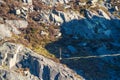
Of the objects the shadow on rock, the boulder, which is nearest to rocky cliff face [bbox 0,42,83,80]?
the shadow on rock

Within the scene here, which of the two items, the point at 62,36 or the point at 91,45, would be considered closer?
the point at 91,45

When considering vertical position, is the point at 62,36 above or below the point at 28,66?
below

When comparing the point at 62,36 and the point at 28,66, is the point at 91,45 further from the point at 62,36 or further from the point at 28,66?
the point at 28,66

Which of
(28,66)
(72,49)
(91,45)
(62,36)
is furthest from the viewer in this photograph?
(62,36)

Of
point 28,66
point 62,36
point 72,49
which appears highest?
point 28,66

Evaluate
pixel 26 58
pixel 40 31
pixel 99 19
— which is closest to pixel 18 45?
pixel 26 58

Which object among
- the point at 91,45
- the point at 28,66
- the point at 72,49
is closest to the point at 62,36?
the point at 72,49

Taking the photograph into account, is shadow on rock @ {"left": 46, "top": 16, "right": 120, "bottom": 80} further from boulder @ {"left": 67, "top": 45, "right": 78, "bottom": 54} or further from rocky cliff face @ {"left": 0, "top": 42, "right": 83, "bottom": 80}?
rocky cliff face @ {"left": 0, "top": 42, "right": 83, "bottom": 80}

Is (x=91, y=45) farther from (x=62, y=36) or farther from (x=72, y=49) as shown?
(x=62, y=36)

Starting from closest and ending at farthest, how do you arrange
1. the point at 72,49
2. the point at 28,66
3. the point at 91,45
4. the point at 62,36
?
1. the point at 28,66
2. the point at 72,49
3. the point at 91,45
4. the point at 62,36

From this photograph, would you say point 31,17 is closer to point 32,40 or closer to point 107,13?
point 32,40

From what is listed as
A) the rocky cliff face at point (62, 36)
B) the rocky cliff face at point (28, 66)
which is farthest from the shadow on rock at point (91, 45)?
the rocky cliff face at point (28, 66)
